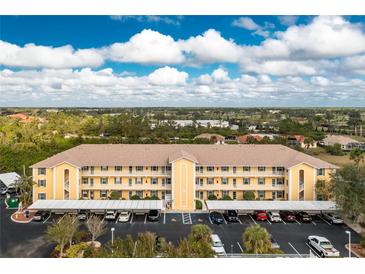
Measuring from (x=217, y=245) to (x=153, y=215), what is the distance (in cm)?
922

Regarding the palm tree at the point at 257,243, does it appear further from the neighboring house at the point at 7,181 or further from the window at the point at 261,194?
the neighboring house at the point at 7,181

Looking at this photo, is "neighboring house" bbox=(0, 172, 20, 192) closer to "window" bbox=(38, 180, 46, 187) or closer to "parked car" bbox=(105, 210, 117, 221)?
"window" bbox=(38, 180, 46, 187)

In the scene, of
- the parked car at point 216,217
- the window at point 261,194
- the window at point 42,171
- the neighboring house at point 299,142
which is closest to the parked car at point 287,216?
the window at point 261,194

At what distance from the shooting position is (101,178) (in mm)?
39469

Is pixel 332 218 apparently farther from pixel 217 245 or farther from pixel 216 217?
pixel 217 245

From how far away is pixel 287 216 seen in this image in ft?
111

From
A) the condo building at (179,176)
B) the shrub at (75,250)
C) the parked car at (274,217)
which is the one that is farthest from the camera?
the condo building at (179,176)

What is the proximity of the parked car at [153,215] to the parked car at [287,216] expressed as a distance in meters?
12.2

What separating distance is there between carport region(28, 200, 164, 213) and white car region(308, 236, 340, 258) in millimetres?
14245

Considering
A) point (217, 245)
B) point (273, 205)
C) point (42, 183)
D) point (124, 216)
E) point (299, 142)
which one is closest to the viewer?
point (217, 245)

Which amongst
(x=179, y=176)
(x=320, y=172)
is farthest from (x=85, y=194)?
(x=320, y=172)

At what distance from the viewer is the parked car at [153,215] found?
33.4 meters

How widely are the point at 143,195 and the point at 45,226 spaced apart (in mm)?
11289

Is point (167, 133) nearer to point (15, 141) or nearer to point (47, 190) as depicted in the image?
point (15, 141)
